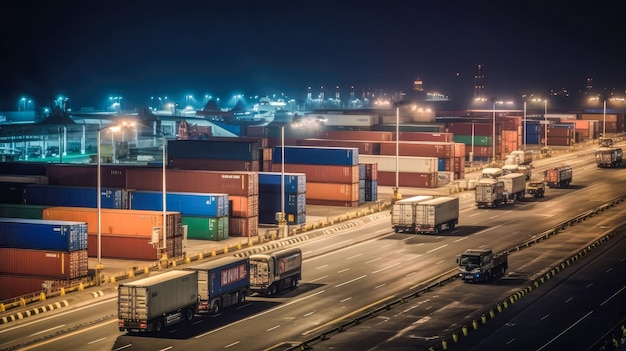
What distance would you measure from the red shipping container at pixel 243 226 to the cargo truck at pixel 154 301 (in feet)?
111

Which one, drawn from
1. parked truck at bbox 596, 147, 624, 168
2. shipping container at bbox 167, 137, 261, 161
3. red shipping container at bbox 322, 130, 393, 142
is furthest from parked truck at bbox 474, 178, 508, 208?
parked truck at bbox 596, 147, 624, 168

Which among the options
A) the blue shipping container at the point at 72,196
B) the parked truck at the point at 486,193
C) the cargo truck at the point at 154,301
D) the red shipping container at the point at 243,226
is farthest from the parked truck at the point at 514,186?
the cargo truck at the point at 154,301

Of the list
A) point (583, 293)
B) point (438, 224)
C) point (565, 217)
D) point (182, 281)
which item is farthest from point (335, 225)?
point (182, 281)

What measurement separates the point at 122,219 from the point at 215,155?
93.3 ft

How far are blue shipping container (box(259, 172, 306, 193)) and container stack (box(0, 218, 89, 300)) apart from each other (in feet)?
102

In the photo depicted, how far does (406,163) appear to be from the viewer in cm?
13562

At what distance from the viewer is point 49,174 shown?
99.8m

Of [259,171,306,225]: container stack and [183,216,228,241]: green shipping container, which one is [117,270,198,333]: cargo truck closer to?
[183,216,228,241]: green shipping container

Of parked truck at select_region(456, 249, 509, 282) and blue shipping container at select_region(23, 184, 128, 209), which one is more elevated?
blue shipping container at select_region(23, 184, 128, 209)

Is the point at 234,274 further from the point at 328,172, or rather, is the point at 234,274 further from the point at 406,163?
the point at 406,163

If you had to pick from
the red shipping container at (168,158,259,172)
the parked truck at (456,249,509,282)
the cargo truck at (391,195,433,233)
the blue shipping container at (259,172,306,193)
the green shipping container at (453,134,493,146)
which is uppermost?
the green shipping container at (453,134,493,146)

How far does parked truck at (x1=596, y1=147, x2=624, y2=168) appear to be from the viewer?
163500 mm

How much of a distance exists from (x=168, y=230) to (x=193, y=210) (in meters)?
11.4

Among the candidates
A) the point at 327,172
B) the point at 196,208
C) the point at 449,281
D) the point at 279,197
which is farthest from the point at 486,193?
the point at 449,281
